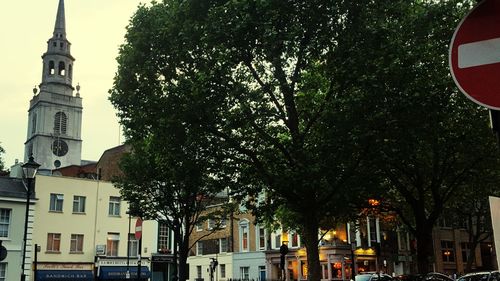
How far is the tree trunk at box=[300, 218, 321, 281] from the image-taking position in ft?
65.0

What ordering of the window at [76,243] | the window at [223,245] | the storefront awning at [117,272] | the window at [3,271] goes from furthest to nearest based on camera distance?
the window at [223,245] → the storefront awning at [117,272] → the window at [76,243] → the window at [3,271]

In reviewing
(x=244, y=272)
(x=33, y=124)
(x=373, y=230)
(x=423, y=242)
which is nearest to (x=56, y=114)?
(x=33, y=124)

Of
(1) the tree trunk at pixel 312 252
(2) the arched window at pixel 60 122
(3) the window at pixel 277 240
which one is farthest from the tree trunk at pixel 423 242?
(2) the arched window at pixel 60 122

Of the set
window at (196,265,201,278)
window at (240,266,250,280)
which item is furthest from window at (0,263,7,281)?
window at (196,265,201,278)

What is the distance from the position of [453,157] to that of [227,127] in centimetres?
1335

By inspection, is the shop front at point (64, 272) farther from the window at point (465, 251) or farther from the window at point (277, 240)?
the window at point (465, 251)

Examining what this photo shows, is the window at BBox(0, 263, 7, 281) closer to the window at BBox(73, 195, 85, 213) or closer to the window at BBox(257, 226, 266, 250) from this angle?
the window at BBox(73, 195, 85, 213)

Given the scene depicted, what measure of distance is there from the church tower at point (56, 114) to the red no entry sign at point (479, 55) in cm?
10988

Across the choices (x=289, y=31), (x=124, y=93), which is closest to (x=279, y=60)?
(x=289, y=31)

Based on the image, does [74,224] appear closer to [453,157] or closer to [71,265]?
[71,265]

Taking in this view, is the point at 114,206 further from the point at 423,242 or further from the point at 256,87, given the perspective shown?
the point at 256,87

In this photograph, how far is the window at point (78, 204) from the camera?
4269 centimetres

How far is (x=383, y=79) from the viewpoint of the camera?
1778 centimetres

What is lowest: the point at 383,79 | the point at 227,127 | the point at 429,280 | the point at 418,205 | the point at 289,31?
the point at 429,280
